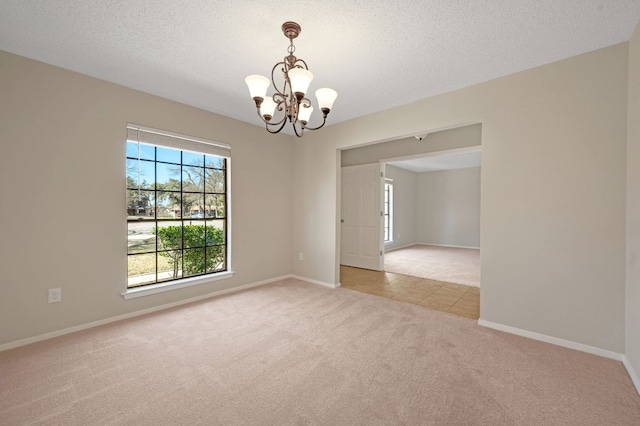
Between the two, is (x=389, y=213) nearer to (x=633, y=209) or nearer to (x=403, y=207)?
(x=403, y=207)

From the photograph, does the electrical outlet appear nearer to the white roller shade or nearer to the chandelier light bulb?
the white roller shade

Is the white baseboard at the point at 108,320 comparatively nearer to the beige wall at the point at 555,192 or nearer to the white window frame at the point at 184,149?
the white window frame at the point at 184,149

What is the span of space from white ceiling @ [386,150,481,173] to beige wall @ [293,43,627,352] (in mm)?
3951

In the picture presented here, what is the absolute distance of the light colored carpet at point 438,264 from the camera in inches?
188

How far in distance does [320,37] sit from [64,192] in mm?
2786

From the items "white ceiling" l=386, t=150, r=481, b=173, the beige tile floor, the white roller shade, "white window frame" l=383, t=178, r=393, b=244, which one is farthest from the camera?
"white window frame" l=383, t=178, r=393, b=244

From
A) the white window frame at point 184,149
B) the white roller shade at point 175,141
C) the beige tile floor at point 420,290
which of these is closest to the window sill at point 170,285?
the white window frame at point 184,149

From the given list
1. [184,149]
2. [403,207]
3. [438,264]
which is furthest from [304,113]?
[403,207]

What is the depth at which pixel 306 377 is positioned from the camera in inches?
74.0

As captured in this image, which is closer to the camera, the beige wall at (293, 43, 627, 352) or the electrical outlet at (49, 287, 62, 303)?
the beige wall at (293, 43, 627, 352)

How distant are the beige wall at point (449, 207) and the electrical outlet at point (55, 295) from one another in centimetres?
906

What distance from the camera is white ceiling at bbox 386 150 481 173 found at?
22.3 ft

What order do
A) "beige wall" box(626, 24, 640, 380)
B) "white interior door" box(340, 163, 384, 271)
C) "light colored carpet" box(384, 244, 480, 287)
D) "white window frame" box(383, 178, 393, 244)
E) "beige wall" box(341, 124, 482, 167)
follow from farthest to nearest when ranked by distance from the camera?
"white window frame" box(383, 178, 393, 244), "white interior door" box(340, 163, 384, 271), "light colored carpet" box(384, 244, 480, 287), "beige wall" box(341, 124, 482, 167), "beige wall" box(626, 24, 640, 380)

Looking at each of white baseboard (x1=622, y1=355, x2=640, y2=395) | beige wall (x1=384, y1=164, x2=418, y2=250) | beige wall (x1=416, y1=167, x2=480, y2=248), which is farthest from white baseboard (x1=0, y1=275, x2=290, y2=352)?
beige wall (x1=416, y1=167, x2=480, y2=248)
